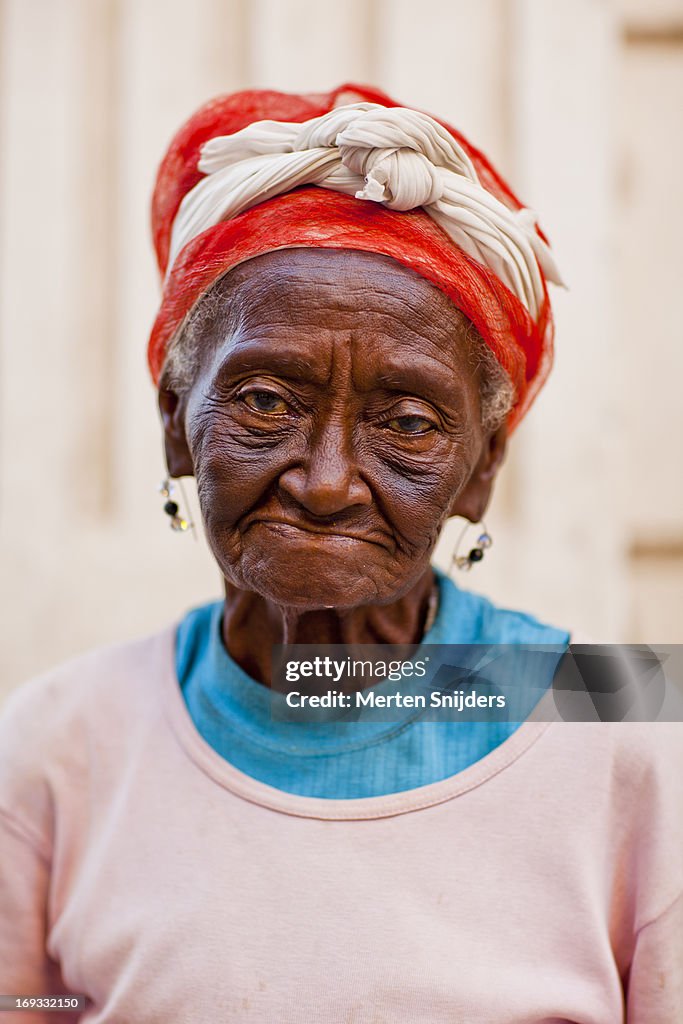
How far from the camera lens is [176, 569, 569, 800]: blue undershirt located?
1507mm

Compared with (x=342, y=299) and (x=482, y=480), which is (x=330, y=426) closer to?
(x=342, y=299)

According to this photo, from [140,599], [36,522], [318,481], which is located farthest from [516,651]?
[36,522]

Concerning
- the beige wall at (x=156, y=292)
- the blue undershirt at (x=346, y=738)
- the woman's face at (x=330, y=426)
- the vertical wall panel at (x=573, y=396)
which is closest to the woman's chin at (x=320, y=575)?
the woman's face at (x=330, y=426)

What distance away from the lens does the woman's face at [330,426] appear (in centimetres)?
133

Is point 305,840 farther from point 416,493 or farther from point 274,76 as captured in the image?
point 274,76

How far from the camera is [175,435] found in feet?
5.27

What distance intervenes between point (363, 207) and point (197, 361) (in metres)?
0.35

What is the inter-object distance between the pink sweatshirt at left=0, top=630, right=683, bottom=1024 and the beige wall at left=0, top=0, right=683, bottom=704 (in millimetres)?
1069

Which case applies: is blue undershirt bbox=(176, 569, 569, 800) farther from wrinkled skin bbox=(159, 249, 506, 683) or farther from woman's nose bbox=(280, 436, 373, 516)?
woman's nose bbox=(280, 436, 373, 516)

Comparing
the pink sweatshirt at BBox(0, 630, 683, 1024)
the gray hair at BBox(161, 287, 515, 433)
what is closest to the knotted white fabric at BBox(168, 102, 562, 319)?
the gray hair at BBox(161, 287, 515, 433)

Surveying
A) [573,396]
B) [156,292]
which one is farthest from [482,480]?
[156,292]

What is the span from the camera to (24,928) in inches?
64.8

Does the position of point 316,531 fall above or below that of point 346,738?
above

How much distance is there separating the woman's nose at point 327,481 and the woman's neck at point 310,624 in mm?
271
